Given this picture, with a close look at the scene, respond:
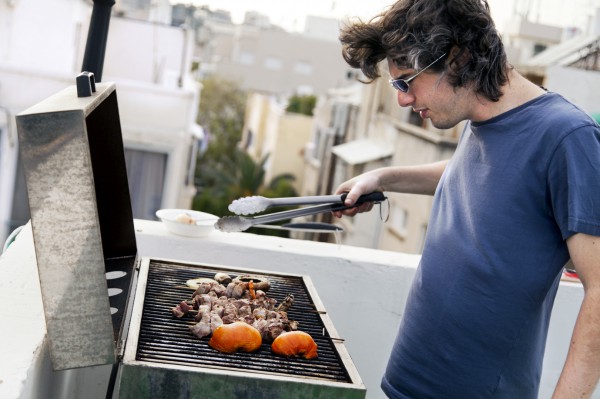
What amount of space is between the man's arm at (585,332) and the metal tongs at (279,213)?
105 cm

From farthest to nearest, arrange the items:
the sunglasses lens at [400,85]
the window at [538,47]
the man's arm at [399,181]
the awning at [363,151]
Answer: the window at [538,47] → the awning at [363,151] → the man's arm at [399,181] → the sunglasses lens at [400,85]

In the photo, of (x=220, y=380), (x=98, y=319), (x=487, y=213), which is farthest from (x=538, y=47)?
(x=98, y=319)

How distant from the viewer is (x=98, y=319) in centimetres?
230

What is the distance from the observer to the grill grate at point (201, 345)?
2.50 meters

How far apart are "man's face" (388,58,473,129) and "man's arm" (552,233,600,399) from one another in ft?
1.80

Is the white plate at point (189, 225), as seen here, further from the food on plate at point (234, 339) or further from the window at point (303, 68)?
the window at point (303, 68)

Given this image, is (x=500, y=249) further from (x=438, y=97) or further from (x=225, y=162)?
(x=225, y=162)

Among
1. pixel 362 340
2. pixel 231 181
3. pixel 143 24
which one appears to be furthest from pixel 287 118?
pixel 362 340

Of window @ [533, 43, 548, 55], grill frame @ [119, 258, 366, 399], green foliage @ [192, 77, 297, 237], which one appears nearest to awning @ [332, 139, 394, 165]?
green foliage @ [192, 77, 297, 237]

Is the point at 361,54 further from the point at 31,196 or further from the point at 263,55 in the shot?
the point at 263,55

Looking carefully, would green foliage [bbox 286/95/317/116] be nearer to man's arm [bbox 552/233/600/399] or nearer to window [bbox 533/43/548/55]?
window [bbox 533/43/548/55]

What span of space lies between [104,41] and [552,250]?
2.48m


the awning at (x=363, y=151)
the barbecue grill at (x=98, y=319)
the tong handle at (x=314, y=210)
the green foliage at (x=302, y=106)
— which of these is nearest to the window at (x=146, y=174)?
the awning at (x=363, y=151)

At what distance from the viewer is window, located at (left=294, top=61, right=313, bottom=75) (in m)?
58.3
